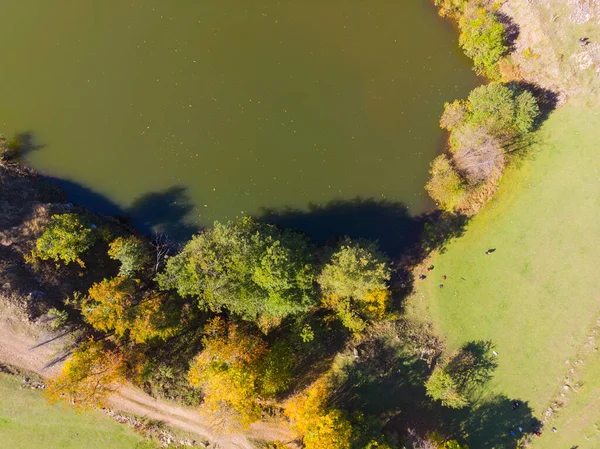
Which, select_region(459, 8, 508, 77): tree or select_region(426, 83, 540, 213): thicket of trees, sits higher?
select_region(459, 8, 508, 77): tree

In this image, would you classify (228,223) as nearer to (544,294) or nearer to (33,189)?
(33,189)

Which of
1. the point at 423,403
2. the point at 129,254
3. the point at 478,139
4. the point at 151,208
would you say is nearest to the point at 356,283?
the point at 423,403

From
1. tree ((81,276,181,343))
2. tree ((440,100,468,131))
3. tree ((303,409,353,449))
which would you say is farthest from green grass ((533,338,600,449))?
tree ((81,276,181,343))

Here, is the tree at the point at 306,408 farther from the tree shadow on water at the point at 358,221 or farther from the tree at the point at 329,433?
the tree shadow on water at the point at 358,221

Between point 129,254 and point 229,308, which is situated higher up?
point 129,254

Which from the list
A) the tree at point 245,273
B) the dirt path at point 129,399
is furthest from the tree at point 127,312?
the dirt path at point 129,399

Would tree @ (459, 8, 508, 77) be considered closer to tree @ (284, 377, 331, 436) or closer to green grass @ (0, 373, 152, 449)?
tree @ (284, 377, 331, 436)

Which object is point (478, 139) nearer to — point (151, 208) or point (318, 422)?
point (318, 422)
